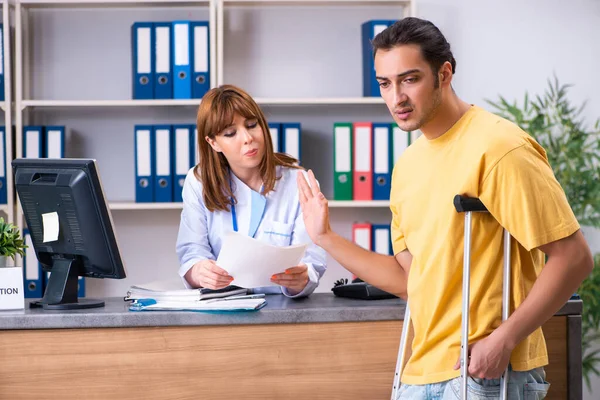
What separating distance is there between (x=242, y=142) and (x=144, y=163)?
1.27m

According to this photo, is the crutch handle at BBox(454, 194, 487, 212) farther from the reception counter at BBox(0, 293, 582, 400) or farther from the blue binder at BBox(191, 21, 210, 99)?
the blue binder at BBox(191, 21, 210, 99)

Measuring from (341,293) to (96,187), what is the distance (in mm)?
737

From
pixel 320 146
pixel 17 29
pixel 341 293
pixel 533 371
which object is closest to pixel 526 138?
pixel 533 371

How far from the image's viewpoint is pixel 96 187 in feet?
6.42

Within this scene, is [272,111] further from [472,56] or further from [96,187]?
[96,187]

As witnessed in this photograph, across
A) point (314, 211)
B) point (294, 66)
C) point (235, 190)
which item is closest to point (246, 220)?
point (235, 190)

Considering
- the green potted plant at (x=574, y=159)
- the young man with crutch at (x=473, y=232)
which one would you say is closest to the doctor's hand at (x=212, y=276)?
the young man with crutch at (x=473, y=232)

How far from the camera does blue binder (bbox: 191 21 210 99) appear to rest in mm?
3434

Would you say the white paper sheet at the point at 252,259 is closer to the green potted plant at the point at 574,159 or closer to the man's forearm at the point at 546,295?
the man's forearm at the point at 546,295

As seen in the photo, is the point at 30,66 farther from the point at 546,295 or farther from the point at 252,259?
the point at 546,295

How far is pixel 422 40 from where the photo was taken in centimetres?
146

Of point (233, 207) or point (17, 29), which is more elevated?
point (17, 29)

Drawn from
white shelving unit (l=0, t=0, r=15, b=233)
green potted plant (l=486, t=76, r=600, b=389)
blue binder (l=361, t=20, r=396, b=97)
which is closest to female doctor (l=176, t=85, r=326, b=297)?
blue binder (l=361, t=20, r=396, b=97)

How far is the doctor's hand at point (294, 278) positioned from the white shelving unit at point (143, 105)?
1397 mm
